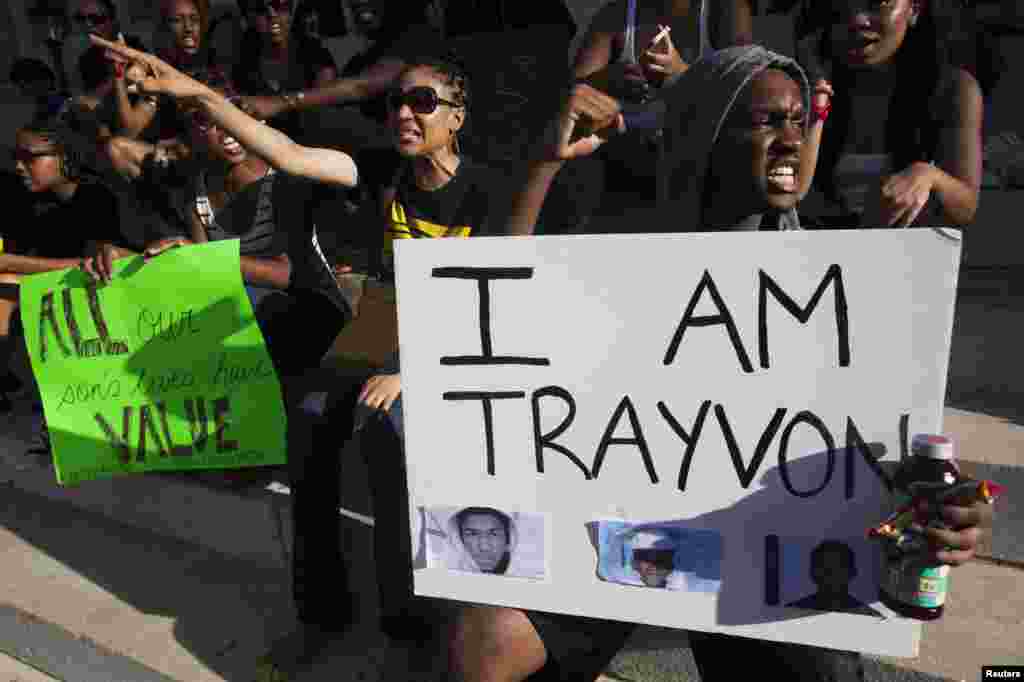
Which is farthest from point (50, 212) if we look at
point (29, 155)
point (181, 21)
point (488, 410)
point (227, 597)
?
point (488, 410)

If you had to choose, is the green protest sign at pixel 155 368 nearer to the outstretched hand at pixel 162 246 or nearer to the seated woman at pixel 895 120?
the outstretched hand at pixel 162 246

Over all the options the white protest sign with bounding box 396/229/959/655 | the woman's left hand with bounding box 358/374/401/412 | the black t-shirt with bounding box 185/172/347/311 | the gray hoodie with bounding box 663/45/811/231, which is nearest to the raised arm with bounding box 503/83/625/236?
the gray hoodie with bounding box 663/45/811/231

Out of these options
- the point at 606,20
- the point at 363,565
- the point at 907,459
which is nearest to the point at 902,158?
the point at 606,20

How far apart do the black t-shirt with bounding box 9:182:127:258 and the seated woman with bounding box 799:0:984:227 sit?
118 inches

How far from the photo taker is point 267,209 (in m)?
2.86

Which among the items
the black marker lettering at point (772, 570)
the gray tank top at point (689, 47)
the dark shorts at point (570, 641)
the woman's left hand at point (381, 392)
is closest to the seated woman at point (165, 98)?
the gray tank top at point (689, 47)

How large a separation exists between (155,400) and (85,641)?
0.78 m

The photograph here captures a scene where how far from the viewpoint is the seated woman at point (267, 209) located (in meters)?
2.44

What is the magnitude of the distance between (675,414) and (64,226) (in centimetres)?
325

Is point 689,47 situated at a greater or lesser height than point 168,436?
greater

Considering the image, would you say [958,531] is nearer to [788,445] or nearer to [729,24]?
[788,445]

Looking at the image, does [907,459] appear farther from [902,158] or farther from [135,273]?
[135,273]

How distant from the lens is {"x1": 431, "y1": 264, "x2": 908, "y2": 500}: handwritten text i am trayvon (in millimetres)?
1271

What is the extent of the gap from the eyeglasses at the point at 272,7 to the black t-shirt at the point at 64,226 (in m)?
1.15
